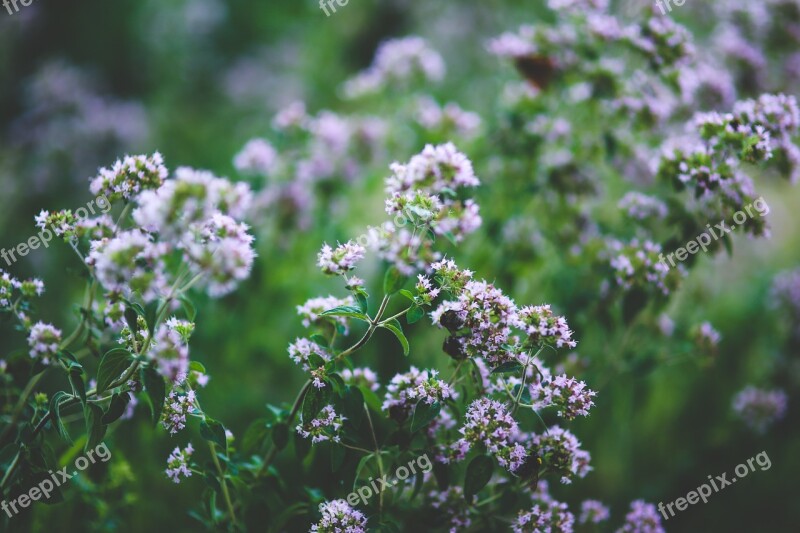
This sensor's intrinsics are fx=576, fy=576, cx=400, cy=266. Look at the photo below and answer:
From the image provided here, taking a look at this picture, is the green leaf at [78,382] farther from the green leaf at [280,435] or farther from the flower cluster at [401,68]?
the flower cluster at [401,68]

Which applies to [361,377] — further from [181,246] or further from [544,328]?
[181,246]

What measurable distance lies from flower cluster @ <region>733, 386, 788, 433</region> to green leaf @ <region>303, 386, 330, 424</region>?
7.68 feet

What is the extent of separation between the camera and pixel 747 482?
3.18 m

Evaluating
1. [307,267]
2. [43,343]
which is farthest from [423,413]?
[307,267]

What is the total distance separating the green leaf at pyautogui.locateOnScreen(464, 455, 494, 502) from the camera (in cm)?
153

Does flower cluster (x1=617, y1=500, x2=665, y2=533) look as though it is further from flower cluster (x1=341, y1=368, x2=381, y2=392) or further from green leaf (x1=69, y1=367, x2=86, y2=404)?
green leaf (x1=69, y1=367, x2=86, y2=404)

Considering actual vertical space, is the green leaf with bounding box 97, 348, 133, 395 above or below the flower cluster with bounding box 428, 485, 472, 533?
above

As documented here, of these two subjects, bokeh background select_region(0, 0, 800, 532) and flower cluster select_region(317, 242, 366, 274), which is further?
bokeh background select_region(0, 0, 800, 532)

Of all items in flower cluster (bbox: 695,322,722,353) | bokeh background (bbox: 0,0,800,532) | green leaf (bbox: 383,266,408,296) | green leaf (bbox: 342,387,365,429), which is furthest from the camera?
bokeh background (bbox: 0,0,800,532)

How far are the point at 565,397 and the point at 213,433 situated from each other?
953 mm

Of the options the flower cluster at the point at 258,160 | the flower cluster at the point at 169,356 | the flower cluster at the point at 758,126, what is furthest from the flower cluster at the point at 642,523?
the flower cluster at the point at 258,160

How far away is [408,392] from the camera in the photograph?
1.55 m

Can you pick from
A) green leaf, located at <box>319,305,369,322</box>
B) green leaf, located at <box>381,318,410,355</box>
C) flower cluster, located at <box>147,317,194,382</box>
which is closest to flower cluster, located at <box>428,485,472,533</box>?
green leaf, located at <box>381,318,410,355</box>

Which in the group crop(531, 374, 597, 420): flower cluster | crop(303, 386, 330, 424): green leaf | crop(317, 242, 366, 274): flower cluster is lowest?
crop(531, 374, 597, 420): flower cluster
